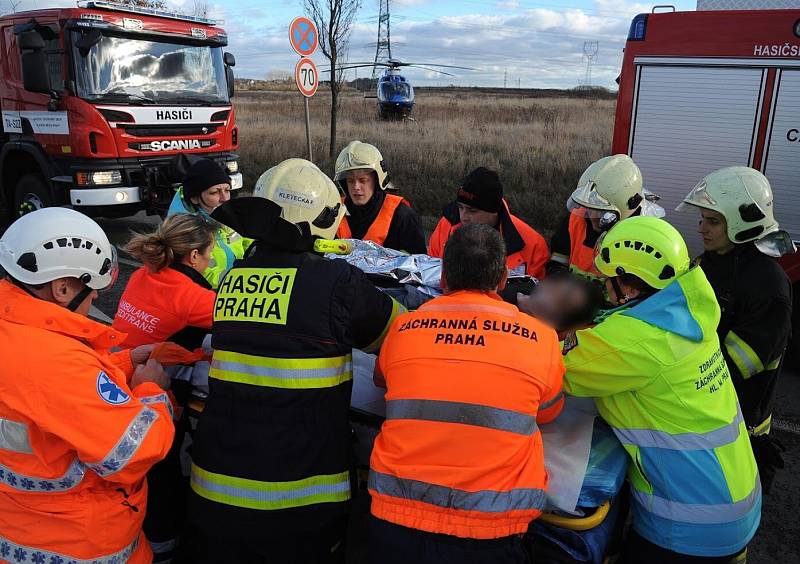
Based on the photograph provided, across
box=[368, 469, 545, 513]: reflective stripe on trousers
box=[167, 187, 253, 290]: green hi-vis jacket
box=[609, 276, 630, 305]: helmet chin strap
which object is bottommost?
box=[368, 469, 545, 513]: reflective stripe on trousers

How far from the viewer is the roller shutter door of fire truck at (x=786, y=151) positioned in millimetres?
4746

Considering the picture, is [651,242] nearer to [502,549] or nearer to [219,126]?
[502,549]

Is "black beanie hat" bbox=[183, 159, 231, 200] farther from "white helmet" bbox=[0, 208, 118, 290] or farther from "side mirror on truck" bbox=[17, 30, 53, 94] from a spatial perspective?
"side mirror on truck" bbox=[17, 30, 53, 94]

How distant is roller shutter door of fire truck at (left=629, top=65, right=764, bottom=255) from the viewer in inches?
197

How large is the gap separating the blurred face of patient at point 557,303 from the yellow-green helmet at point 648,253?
400mm

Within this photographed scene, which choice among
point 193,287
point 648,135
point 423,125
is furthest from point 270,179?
point 423,125

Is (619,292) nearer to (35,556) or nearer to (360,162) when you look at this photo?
(35,556)

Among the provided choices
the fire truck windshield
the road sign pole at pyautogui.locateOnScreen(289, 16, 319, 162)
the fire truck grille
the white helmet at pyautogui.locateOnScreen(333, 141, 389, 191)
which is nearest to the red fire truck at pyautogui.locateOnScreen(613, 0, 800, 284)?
the white helmet at pyautogui.locateOnScreen(333, 141, 389, 191)

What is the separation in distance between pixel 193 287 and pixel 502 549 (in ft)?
5.74

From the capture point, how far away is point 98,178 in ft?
25.9

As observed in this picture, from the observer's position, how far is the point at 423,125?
2430 cm

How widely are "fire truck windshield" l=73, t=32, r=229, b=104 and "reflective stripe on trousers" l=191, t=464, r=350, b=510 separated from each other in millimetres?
7295

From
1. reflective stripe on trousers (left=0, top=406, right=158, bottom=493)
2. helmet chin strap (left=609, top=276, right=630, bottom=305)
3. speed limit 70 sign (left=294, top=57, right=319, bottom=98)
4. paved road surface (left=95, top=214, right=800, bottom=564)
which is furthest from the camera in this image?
speed limit 70 sign (left=294, top=57, right=319, bottom=98)

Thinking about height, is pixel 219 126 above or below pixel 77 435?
above
